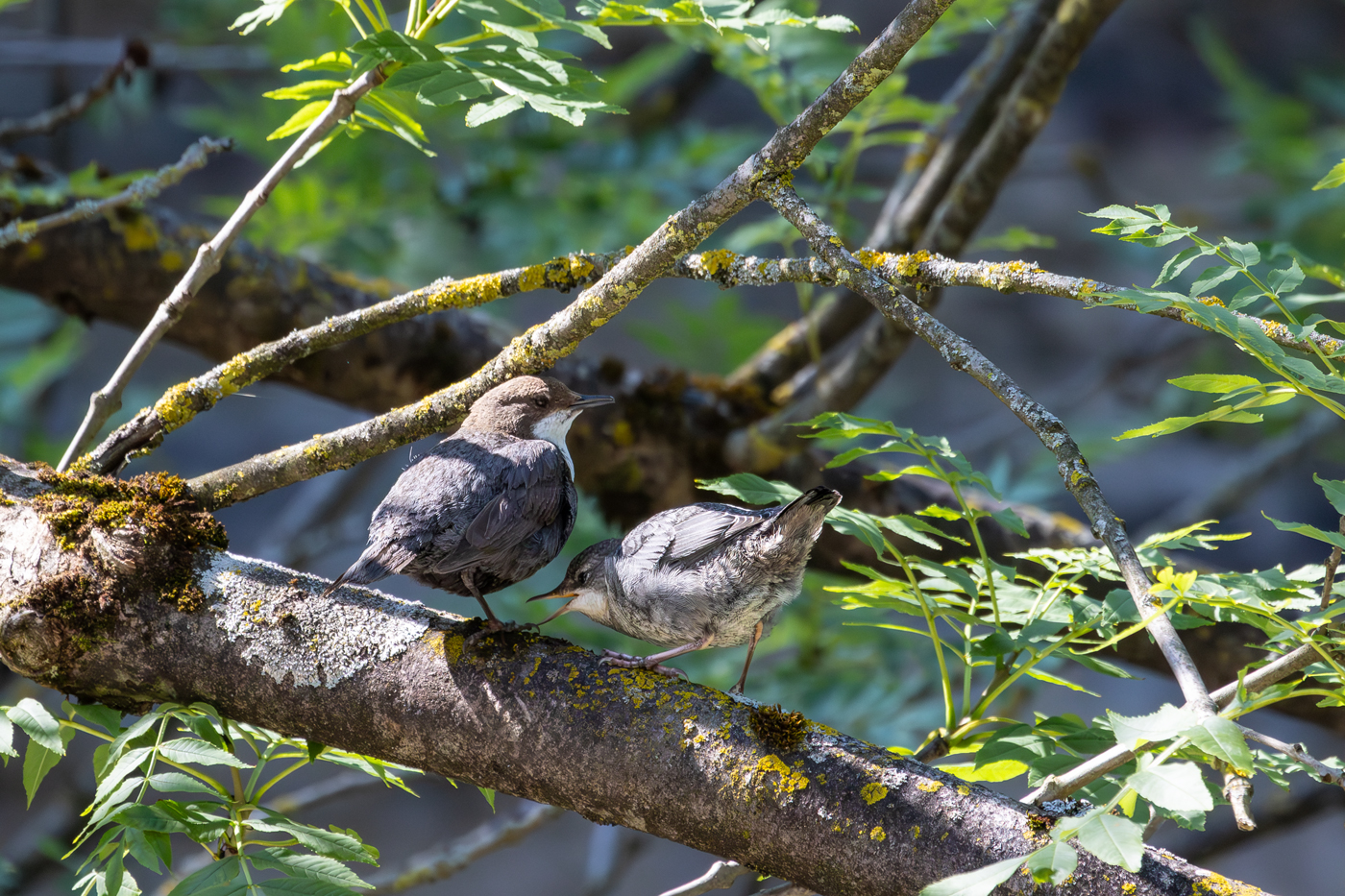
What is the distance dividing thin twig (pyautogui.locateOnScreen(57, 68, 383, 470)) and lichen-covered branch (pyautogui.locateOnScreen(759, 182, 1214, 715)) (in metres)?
0.90

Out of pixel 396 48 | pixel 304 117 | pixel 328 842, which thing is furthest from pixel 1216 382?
pixel 304 117

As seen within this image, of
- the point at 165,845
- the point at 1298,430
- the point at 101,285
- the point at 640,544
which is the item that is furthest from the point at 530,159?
the point at 1298,430

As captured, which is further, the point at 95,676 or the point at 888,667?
the point at 888,667

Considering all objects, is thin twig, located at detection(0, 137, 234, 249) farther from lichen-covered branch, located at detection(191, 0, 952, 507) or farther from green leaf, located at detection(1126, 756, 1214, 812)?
green leaf, located at detection(1126, 756, 1214, 812)

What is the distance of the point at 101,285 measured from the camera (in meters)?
3.46

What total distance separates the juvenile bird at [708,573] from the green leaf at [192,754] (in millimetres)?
632

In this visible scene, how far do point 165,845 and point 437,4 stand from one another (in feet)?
5.51

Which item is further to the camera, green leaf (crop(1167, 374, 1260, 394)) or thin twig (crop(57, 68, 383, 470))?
thin twig (crop(57, 68, 383, 470))

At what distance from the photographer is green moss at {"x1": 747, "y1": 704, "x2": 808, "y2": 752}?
1.65 metres

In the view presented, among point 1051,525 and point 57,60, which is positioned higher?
point 57,60

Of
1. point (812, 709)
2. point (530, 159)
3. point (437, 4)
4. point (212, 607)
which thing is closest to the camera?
point (212, 607)

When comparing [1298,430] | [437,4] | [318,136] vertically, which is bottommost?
[1298,430]

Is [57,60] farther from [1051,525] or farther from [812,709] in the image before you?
[1051,525]

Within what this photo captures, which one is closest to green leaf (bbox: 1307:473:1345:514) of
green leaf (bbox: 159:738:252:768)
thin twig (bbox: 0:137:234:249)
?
green leaf (bbox: 159:738:252:768)
